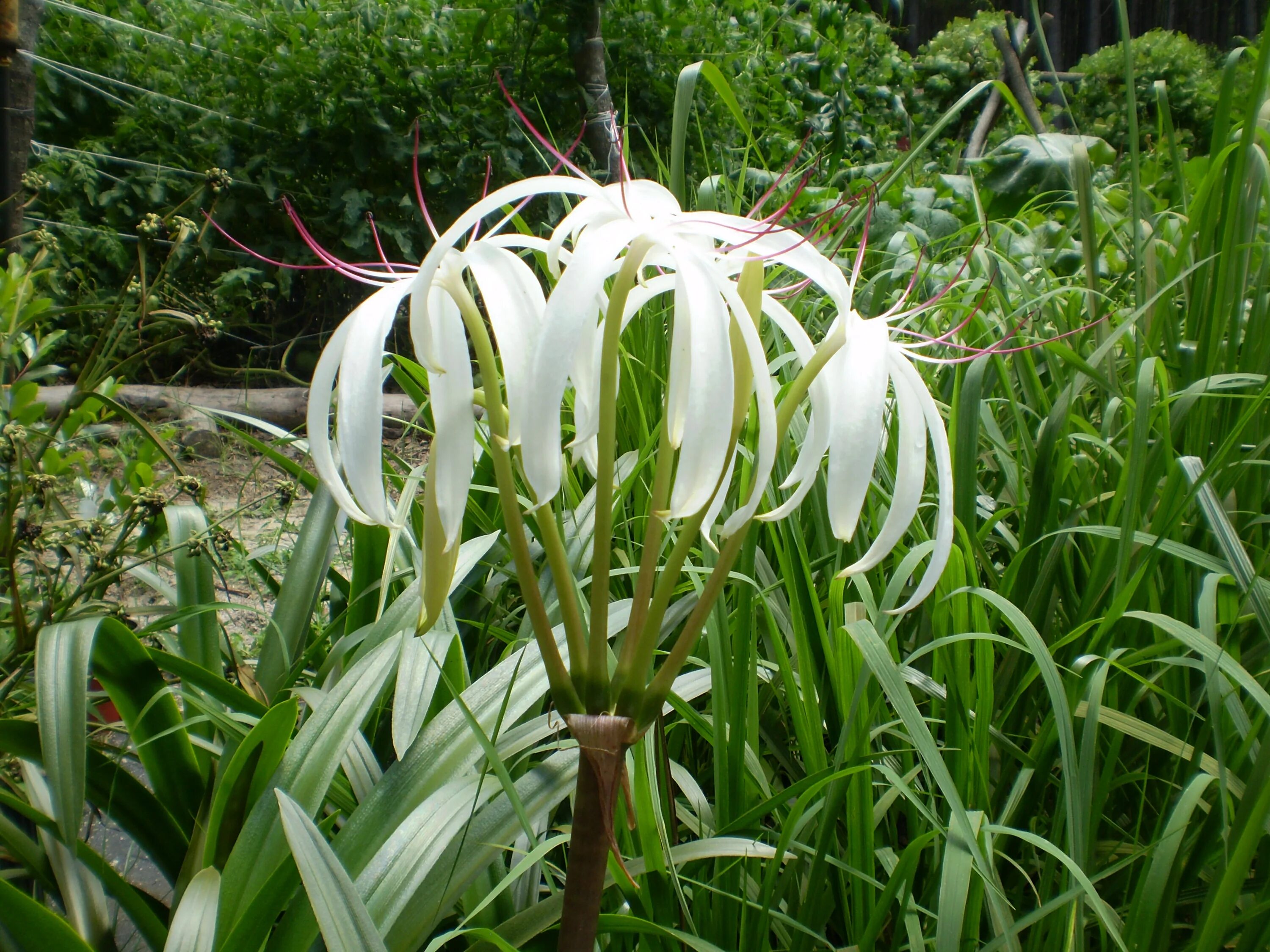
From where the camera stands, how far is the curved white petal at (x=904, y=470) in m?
0.48

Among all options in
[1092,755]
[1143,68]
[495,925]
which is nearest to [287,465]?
[495,925]

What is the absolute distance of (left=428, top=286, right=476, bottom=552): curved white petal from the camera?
45cm

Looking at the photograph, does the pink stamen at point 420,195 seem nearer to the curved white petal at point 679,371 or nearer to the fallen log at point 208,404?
the curved white petal at point 679,371

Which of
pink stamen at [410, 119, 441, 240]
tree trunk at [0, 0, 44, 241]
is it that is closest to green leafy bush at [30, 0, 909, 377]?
tree trunk at [0, 0, 44, 241]

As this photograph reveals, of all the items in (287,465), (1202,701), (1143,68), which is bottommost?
(1202,701)

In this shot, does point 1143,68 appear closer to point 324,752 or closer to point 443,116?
point 443,116

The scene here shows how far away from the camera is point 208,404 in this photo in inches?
131

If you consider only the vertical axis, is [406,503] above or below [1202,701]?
above

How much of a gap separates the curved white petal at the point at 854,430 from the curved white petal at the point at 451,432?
186 millimetres

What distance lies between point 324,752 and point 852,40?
4.65 meters

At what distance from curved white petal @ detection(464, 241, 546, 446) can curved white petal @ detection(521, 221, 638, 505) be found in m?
0.03

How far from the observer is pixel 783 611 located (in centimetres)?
117

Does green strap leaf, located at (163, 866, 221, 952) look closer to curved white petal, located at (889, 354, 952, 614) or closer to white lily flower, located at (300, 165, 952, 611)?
white lily flower, located at (300, 165, 952, 611)

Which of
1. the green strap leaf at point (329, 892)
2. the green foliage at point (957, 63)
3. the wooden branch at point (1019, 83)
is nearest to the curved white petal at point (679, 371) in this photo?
the green strap leaf at point (329, 892)
